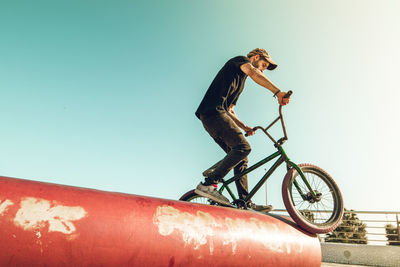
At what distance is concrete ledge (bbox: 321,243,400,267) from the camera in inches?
254

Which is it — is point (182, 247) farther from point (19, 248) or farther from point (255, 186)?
point (255, 186)

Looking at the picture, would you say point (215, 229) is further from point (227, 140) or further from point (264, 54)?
point (264, 54)

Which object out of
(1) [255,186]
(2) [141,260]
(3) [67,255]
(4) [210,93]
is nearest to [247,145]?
(1) [255,186]

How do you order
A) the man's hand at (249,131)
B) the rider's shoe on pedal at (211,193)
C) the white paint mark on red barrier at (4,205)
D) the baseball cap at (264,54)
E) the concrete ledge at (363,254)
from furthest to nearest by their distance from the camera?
the concrete ledge at (363,254)
the man's hand at (249,131)
the baseball cap at (264,54)
the rider's shoe on pedal at (211,193)
the white paint mark on red barrier at (4,205)

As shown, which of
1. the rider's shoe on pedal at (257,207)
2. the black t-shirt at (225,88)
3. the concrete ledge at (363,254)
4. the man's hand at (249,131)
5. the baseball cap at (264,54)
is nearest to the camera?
the black t-shirt at (225,88)

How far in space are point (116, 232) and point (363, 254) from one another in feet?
24.9

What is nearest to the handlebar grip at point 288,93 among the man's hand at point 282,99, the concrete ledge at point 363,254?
the man's hand at point 282,99

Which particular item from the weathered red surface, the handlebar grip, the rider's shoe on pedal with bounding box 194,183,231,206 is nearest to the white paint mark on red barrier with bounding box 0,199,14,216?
the weathered red surface

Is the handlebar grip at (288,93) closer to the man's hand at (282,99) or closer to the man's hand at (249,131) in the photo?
the man's hand at (282,99)

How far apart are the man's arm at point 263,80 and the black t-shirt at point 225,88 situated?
9cm

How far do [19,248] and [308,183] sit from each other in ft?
9.60

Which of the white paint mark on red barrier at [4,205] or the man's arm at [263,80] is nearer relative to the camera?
the white paint mark on red barrier at [4,205]

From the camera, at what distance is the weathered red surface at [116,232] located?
1273 millimetres

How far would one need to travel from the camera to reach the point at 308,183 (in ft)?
10.2
